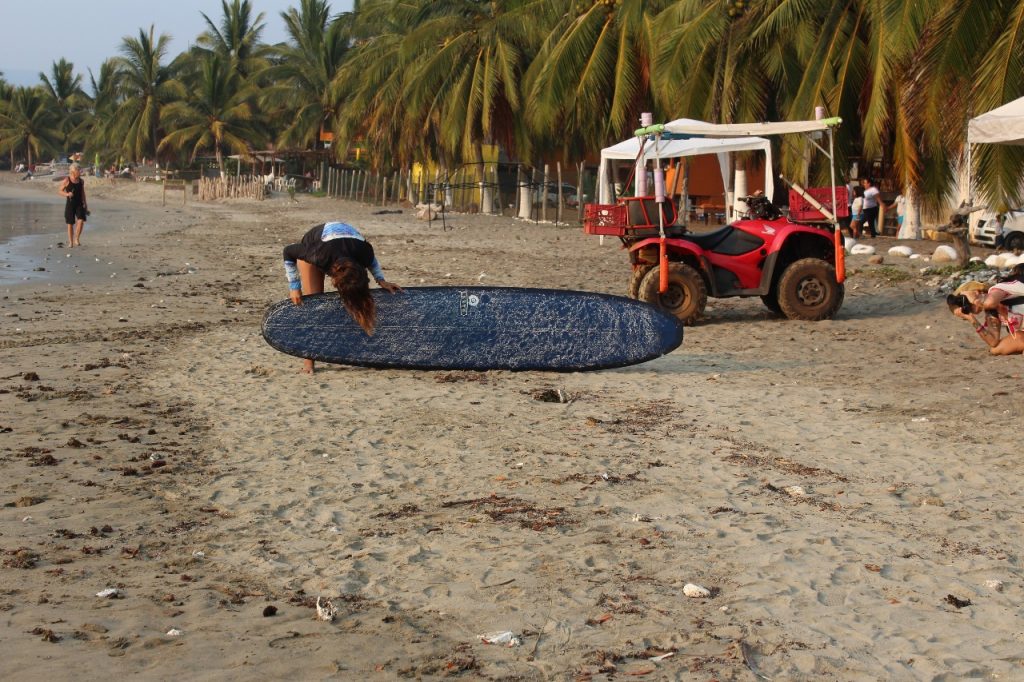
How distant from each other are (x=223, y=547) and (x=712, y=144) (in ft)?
48.6

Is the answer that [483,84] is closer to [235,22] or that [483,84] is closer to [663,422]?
[663,422]

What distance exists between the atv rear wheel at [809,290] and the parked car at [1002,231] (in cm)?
788

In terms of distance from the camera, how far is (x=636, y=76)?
1130 inches

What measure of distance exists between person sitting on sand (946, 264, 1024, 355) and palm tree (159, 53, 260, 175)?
2384 inches

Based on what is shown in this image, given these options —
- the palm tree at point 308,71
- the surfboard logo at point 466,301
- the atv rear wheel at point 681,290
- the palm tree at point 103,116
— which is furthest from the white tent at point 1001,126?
the palm tree at point 103,116

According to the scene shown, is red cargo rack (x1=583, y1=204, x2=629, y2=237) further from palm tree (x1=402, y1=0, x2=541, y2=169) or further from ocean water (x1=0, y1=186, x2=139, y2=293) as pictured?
palm tree (x1=402, y1=0, x2=541, y2=169)

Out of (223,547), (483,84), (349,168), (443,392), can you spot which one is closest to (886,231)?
(483,84)

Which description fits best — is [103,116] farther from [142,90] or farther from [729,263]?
[729,263]

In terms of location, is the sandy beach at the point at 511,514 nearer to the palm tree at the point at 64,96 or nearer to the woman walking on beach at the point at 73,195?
the woman walking on beach at the point at 73,195

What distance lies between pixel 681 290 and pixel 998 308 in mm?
3485

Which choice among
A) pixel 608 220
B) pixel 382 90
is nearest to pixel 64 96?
pixel 382 90

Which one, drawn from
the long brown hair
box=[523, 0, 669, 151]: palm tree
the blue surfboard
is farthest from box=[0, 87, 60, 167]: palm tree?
the long brown hair

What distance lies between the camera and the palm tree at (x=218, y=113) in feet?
222

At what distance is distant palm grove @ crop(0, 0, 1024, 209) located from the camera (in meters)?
16.2
